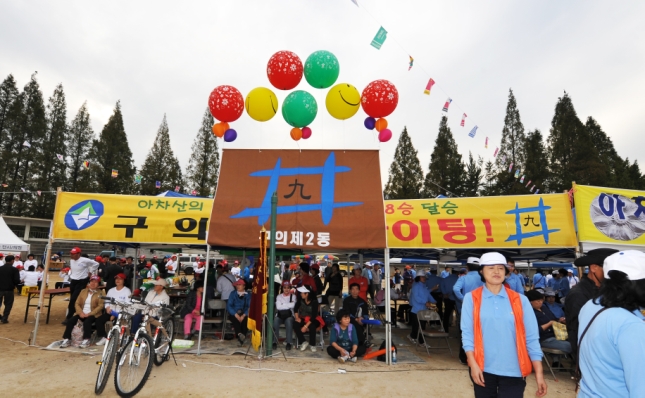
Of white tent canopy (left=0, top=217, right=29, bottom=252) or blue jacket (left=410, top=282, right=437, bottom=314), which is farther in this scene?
white tent canopy (left=0, top=217, right=29, bottom=252)

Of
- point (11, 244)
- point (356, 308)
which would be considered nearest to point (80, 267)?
point (11, 244)

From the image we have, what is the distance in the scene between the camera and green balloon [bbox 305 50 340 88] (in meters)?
7.56

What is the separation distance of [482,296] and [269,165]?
6118mm

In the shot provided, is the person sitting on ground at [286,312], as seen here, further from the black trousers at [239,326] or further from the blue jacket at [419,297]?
the blue jacket at [419,297]

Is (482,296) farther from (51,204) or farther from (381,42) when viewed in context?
(51,204)

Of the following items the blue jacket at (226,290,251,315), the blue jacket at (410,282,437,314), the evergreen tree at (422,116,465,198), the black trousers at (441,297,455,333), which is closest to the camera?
the blue jacket at (226,290,251,315)

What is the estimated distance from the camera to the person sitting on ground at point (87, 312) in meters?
7.70

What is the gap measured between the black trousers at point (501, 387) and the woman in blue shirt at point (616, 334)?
2.79 feet

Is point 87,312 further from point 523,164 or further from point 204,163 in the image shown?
point 523,164

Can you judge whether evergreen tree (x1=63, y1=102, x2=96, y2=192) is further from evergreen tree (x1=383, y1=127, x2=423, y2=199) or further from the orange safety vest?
the orange safety vest

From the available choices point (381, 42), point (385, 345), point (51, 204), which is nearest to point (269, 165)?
point (381, 42)

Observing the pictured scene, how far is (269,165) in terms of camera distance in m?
8.28

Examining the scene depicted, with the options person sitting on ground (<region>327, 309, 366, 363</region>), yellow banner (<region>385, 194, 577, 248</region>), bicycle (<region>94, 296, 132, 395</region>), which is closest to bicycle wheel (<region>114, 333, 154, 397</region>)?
bicycle (<region>94, 296, 132, 395</region>)

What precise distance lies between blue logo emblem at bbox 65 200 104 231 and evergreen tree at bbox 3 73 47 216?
33858 mm
